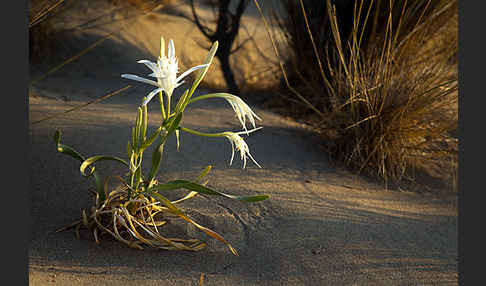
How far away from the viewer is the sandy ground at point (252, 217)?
1.58m

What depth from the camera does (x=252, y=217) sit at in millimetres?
1885

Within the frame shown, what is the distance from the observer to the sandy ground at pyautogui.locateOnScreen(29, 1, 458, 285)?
158cm

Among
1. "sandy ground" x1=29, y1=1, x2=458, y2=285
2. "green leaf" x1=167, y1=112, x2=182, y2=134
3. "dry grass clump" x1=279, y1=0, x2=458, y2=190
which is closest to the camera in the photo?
"green leaf" x1=167, y1=112, x2=182, y2=134

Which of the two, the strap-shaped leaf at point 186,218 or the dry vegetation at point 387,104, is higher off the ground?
the dry vegetation at point 387,104

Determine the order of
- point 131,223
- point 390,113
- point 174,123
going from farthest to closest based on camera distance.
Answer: point 390,113
point 131,223
point 174,123

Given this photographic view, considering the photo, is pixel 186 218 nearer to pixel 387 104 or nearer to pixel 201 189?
pixel 201 189

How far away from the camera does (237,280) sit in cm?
156

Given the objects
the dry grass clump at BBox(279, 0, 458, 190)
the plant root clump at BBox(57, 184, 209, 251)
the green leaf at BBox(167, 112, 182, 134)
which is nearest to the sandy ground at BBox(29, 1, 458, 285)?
the plant root clump at BBox(57, 184, 209, 251)

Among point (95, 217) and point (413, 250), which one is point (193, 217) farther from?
point (413, 250)

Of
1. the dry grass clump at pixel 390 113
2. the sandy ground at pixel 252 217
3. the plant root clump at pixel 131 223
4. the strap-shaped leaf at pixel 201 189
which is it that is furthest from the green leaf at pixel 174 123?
the dry grass clump at pixel 390 113

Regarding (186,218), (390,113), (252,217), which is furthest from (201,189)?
(390,113)

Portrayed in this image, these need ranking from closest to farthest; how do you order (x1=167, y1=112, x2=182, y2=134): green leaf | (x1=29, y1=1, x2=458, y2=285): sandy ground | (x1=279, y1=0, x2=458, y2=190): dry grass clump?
(x1=167, y1=112, x2=182, y2=134): green leaf → (x1=29, y1=1, x2=458, y2=285): sandy ground → (x1=279, y1=0, x2=458, y2=190): dry grass clump

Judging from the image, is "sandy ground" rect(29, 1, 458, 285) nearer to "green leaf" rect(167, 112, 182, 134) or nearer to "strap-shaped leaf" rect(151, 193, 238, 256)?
"strap-shaped leaf" rect(151, 193, 238, 256)

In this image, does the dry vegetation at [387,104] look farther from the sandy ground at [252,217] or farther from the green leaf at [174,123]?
the green leaf at [174,123]
